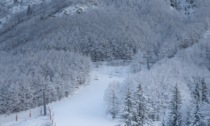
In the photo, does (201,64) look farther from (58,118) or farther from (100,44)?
(58,118)

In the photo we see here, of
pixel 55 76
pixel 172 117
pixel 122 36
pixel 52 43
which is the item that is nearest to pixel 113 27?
pixel 122 36

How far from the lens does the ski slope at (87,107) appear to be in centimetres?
8056

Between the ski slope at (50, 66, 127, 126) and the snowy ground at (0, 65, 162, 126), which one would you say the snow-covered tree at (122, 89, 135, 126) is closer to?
the snowy ground at (0, 65, 162, 126)

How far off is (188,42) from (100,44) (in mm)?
37437

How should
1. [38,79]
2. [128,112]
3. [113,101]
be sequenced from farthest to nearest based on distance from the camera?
[38,79]
[113,101]
[128,112]

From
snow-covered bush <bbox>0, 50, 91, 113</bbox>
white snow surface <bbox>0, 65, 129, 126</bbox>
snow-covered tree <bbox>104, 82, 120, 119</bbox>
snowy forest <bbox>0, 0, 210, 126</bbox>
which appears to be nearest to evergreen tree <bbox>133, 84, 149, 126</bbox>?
snowy forest <bbox>0, 0, 210, 126</bbox>

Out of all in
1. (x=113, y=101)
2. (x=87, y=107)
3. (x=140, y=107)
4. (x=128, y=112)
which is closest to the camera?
(x=128, y=112)

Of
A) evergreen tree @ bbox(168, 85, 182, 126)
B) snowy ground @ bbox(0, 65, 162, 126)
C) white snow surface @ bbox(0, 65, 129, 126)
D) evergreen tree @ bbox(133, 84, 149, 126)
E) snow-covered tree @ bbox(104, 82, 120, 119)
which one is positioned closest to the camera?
evergreen tree @ bbox(133, 84, 149, 126)

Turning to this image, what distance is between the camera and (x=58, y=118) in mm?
82375

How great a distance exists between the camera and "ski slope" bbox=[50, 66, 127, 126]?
80562 millimetres

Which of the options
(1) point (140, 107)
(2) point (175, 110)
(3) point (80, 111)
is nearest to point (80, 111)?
(3) point (80, 111)

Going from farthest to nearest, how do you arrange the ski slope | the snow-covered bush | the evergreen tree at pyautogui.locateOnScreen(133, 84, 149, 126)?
the snow-covered bush < the ski slope < the evergreen tree at pyautogui.locateOnScreen(133, 84, 149, 126)

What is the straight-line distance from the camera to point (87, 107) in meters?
96.9

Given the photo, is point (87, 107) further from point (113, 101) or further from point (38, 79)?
point (38, 79)
